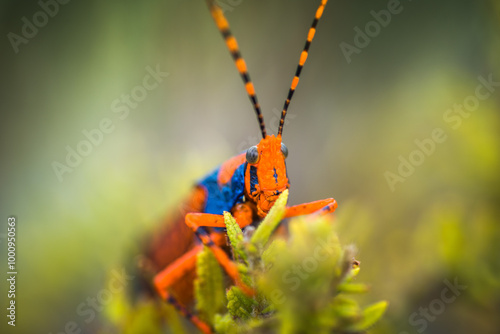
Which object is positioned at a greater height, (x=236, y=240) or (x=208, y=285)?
(x=236, y=240)

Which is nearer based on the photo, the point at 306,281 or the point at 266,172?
the point at 306,281

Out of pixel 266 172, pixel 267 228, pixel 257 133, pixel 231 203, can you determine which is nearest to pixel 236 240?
pixel 267 228

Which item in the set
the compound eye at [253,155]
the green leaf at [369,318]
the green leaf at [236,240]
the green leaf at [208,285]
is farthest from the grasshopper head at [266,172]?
the green leaf at [369,318]

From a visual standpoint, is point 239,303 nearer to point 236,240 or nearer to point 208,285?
point 236,240

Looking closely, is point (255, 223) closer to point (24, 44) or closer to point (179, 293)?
point (179, 293)

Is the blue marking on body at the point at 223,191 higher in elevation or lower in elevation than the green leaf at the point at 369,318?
higher

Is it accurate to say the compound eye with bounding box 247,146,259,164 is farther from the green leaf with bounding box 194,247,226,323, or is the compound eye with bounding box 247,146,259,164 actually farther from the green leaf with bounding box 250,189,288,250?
the green leaf with bounding box 250,189,288,250

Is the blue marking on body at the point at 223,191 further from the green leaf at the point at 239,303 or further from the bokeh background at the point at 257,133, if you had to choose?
the green leaf at the point at 239,303
